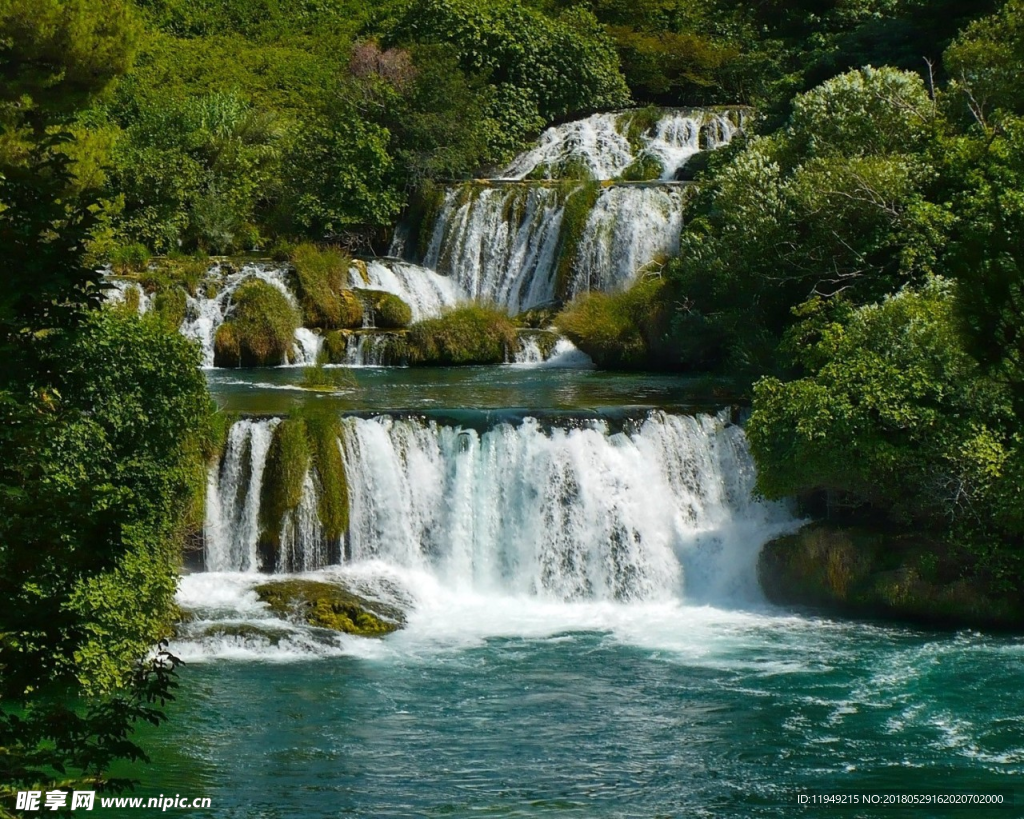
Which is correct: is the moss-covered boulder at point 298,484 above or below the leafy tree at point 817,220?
below

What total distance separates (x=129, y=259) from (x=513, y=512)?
14022 mm

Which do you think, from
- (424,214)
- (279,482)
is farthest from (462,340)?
(279,482)

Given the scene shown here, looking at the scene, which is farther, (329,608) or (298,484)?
(298,484)

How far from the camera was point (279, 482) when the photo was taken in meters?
18.6

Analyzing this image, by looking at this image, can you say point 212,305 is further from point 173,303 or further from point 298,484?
point 298,484

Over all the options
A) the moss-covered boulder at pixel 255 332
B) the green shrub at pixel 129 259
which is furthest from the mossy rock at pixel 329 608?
the green shrub at pixel 129 259

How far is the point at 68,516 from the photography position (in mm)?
6695

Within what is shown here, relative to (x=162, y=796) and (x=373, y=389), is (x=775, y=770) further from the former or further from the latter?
(x=373, y=389)

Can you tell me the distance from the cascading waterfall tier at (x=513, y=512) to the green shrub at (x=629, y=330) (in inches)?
282

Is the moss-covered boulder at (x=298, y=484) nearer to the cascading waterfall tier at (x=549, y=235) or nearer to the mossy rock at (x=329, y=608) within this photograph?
the mossy rock at (x=329, y=608)

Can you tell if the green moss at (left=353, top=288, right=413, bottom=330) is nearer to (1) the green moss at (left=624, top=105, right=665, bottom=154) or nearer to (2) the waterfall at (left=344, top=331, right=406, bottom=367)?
(2) the waterfall at (left=344, top=331, right=406, bottom=367)

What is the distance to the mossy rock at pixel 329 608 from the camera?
16.7 m

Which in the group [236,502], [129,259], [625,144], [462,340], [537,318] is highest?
[625,144]

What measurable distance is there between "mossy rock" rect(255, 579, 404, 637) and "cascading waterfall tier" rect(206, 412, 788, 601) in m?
1.23
